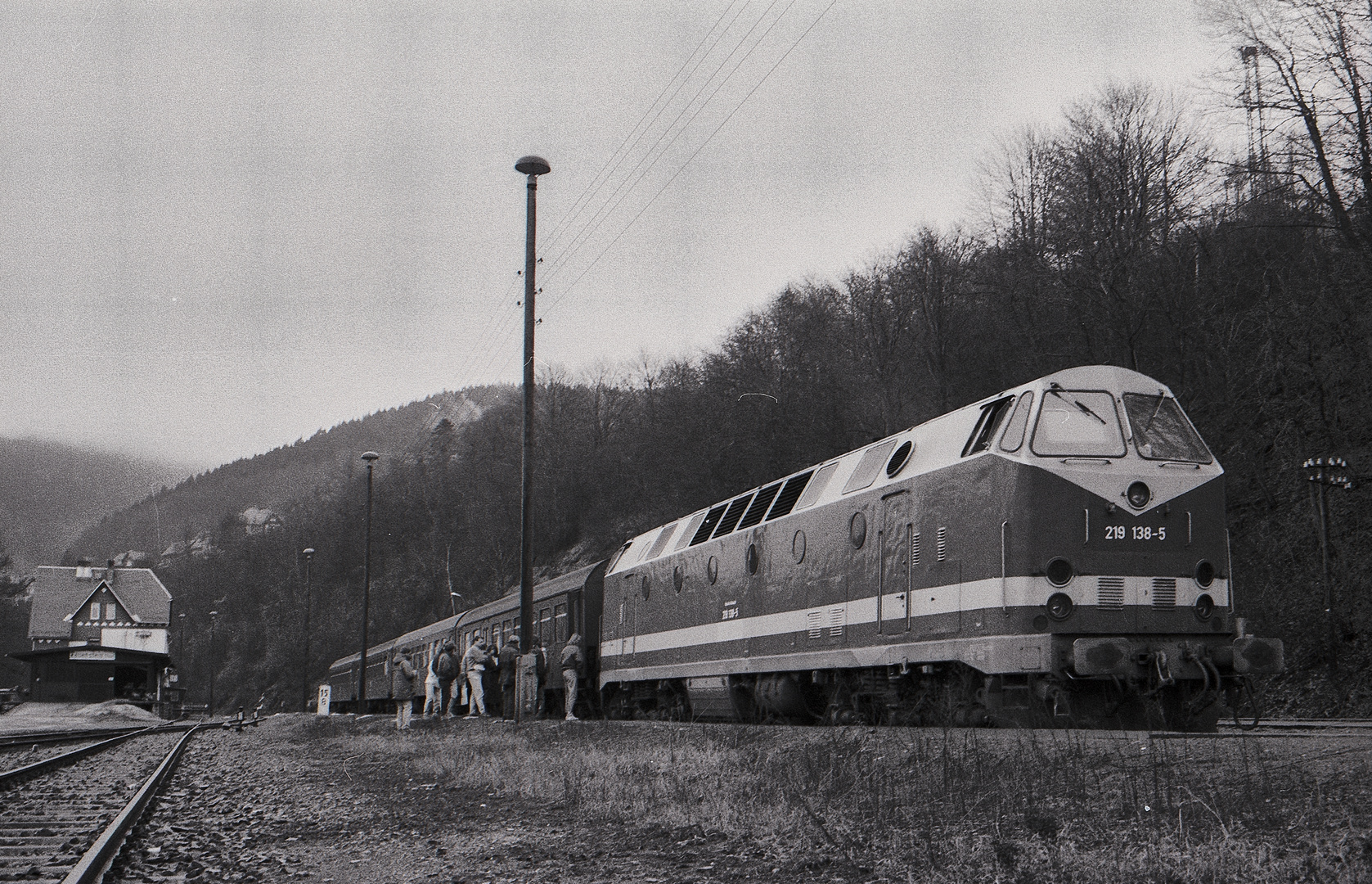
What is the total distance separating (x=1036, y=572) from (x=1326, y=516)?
12697 millimetres

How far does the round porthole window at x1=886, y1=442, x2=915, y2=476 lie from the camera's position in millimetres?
12812

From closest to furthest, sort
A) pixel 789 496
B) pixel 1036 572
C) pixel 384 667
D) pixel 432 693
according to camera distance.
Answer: pixel 1036 572
pixel 789 496
pixel 432 693
pixel 384 667

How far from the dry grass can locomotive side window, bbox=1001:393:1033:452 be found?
2757mm

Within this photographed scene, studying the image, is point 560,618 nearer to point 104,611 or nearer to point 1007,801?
point 1007,801

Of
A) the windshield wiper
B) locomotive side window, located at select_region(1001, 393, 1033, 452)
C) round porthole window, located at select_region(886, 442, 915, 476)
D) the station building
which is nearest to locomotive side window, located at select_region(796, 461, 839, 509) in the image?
round porthole window, located at select_region(886, 442, 915, 476)

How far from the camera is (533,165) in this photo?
64.4 feet

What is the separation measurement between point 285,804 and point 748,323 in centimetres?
4582

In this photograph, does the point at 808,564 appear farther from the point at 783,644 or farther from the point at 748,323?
the point at 748,323

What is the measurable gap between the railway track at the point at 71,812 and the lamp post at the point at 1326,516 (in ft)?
58.1

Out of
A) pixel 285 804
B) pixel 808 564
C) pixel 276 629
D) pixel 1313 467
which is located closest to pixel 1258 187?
pixel 1313 467

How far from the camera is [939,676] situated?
11703 millimetres


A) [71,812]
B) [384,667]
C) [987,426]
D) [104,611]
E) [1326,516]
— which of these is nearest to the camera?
[71,812]

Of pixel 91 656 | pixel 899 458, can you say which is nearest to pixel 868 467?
pixel 899 458

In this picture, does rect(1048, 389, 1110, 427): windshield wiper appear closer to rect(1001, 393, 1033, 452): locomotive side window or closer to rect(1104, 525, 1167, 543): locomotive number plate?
rect(1001, 393, 1033, 452): locomotive side window
